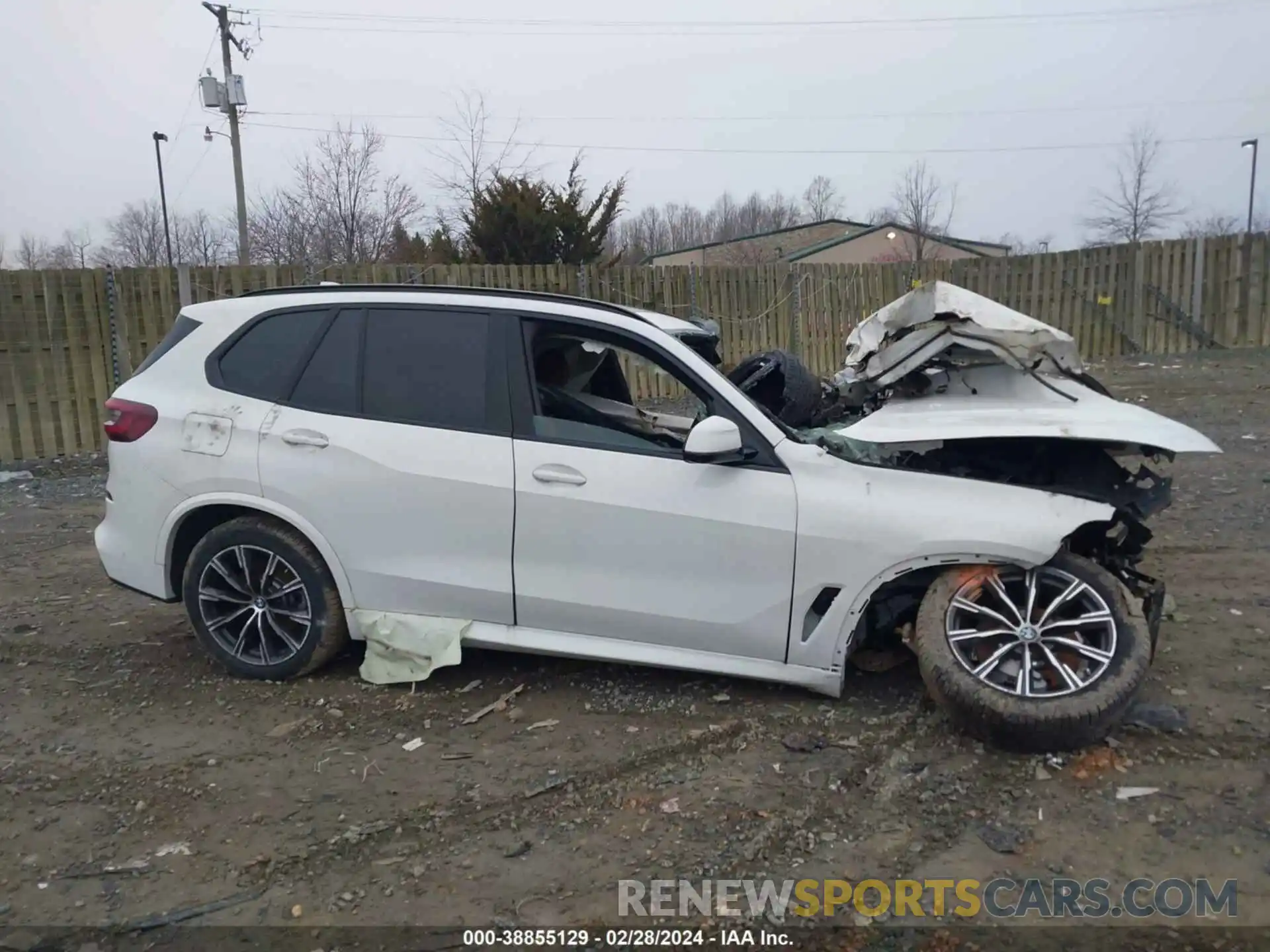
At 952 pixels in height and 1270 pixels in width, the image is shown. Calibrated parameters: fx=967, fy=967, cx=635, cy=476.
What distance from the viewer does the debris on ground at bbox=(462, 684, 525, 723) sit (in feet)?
13.6

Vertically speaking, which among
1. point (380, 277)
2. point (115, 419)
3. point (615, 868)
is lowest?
point (615, 868)

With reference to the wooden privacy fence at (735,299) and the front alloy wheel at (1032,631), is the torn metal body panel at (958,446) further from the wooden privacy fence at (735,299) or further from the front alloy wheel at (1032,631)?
the wooden privacy fence at (735,299)

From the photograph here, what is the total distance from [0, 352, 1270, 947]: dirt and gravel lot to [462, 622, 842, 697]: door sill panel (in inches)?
7.0

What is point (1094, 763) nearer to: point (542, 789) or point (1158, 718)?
point (1158, 718)

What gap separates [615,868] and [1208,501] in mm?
6194

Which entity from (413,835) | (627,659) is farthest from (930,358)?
→ (413,835)

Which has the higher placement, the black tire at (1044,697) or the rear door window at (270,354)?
the rear door window at (270,354)

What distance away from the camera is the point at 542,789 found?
357cm

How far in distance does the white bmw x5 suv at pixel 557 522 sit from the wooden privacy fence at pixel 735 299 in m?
6.59

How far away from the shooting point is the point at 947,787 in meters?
3.51

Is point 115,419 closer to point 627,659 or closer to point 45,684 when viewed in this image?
point 45,684

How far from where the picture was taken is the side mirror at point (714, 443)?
3779 mm

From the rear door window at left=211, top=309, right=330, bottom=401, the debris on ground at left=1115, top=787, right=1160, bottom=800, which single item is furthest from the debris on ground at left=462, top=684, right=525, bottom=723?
the debris on ground at left=1115, top=787, right=1160, bottom=800

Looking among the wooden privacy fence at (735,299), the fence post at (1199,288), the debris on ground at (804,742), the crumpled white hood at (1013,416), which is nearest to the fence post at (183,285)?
the wooden privacy fence at (735,299)
